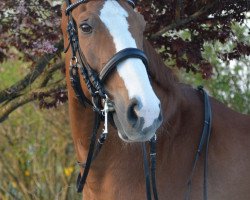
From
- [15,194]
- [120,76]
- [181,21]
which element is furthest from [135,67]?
[15,194]

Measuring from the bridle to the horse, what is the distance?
2cm

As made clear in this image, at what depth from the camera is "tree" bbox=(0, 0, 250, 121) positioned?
4.51 meters

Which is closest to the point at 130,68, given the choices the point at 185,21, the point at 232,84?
the point at 185,21

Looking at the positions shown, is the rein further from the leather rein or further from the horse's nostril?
the horse's nostril

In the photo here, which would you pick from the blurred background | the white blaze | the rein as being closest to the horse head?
the white blaze

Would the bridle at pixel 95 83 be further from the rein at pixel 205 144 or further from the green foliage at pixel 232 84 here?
the green foliage at pixel 232 84

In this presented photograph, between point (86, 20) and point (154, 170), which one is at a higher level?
point (86, 20)

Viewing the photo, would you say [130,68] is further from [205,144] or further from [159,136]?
[205,144]

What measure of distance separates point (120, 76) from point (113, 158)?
736mm

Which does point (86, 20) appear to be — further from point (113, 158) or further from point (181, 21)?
point (181, 21)

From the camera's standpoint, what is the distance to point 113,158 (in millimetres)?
3447

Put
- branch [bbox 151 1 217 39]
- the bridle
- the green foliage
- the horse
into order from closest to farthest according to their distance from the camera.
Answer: the bridle < the horse < branch [bbox 151 1 217 39] < the green foliage

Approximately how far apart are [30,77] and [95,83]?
1906 millimetres

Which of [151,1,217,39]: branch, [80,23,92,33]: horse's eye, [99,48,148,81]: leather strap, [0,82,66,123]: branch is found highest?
[151,1,217,39]: branch
